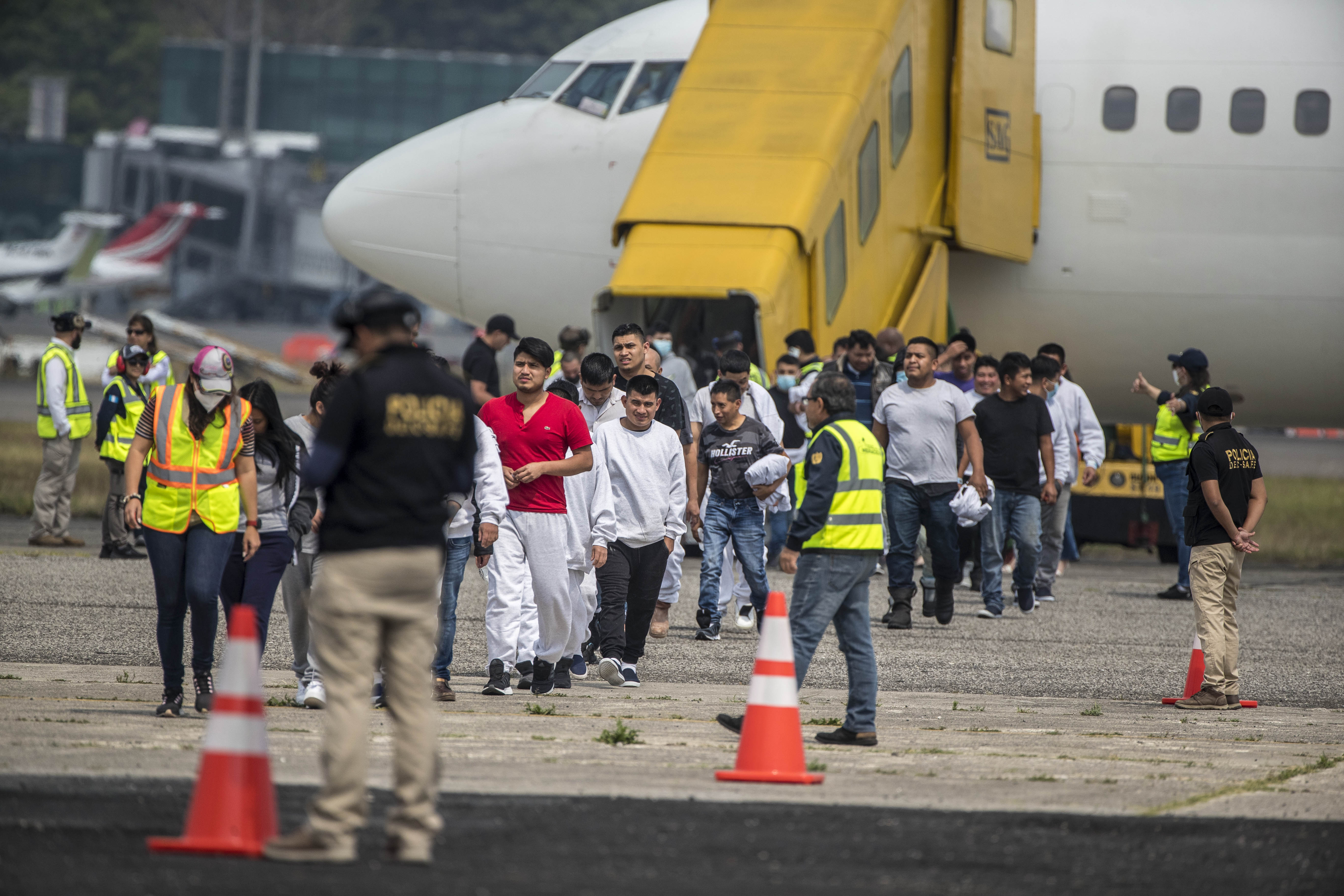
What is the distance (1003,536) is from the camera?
1213cm

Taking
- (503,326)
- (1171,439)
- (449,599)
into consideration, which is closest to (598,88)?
(503,326)

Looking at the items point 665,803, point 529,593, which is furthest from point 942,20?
point 665,803

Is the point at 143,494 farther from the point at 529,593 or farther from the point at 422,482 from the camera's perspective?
the point at 422,482

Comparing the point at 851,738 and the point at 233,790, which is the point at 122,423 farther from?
the point at 233,790

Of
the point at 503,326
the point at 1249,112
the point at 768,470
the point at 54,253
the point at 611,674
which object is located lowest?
the point at 611,674

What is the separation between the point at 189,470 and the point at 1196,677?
5.32 m

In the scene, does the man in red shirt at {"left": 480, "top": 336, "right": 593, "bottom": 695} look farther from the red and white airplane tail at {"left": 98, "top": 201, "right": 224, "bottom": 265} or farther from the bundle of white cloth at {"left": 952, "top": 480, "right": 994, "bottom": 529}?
the red and white airplane tail at {"left": 98, "top": 201, "right": 224, "bottom": 265}

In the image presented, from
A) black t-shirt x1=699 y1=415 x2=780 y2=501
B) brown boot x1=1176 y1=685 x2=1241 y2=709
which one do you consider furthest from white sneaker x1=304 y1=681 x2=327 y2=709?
brown boot x1=1176 y1=685 x2=1241 y2=709

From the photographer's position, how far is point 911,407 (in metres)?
11.4

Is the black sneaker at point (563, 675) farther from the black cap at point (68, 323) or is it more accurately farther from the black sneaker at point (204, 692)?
the black cap at point (68, 323)

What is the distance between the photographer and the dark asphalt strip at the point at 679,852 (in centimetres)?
449

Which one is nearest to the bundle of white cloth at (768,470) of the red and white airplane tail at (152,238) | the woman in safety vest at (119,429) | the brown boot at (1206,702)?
the brown boot at (1206,702)

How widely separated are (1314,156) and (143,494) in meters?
12.0

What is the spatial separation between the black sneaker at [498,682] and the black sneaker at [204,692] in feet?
4.49
